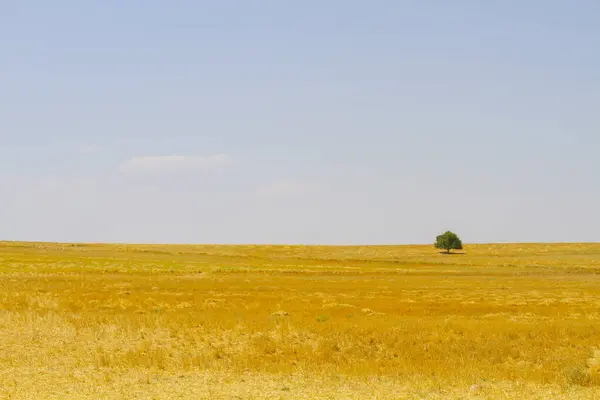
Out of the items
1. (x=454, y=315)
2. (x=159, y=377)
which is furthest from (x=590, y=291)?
(x=159, y=377)

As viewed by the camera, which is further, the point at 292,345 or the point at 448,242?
the point at 448,242

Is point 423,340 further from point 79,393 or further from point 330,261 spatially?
point 330,261

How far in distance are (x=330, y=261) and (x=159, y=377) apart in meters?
97.0

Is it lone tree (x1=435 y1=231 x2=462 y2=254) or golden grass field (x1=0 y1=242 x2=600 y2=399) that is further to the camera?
lone tree (x1=435 y1=231 x2=462 y2=254)

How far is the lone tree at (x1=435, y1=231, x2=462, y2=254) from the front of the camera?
527ft

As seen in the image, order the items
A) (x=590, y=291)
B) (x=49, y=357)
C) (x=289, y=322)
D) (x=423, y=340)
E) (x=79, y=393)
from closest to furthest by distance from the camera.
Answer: (x=79, y=393)
(x=49, y=357)
(x=423, y=340)
(x=289, y=322)
(x=590, y=291)

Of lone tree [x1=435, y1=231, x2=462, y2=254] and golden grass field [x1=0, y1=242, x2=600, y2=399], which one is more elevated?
lone tree [x1=435, y1=231, x2=462, y2=254]

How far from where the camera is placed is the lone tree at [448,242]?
16062cm

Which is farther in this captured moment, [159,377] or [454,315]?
[454,315]

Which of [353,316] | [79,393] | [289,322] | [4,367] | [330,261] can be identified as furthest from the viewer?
[330,261]

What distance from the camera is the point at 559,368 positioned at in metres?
22.3

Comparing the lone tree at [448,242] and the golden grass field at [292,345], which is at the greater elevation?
the lone tree at [448,242]

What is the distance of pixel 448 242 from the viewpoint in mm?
160625

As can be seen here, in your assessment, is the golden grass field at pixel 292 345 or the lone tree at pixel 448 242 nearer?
the golden grass field at pixel 292 345
